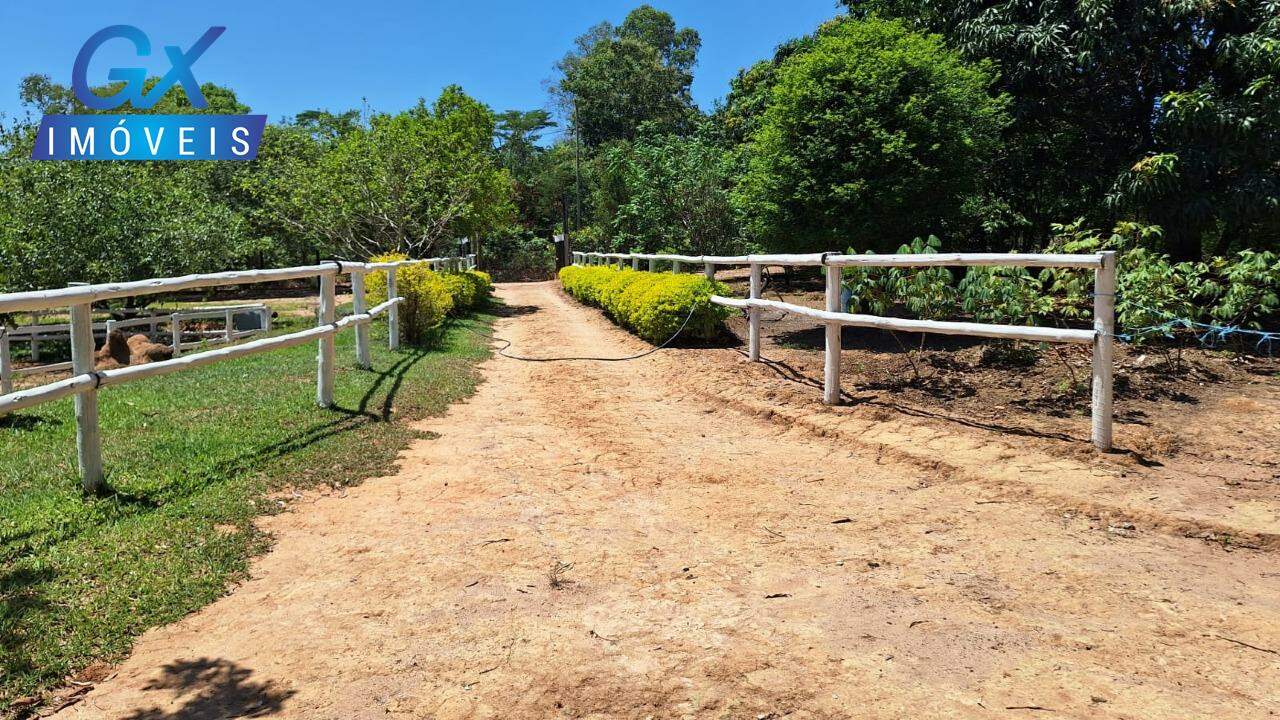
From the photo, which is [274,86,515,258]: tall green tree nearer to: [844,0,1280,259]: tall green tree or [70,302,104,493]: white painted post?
[844,0,1280,259]: tall green tree

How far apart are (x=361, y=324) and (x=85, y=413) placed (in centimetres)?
400

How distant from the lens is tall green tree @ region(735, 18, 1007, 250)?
31.9 ft

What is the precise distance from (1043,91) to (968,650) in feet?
38.3

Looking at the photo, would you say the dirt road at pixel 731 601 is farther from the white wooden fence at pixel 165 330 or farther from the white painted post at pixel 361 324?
the white wooden fence at pixel 165 330

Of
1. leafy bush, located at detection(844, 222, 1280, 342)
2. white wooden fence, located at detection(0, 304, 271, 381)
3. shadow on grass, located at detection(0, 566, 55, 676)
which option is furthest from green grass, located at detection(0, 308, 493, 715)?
white wooden fence, located at detection(0, 304, 271, 381)

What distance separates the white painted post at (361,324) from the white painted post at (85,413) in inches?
150

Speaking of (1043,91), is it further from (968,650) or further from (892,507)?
(968,650)

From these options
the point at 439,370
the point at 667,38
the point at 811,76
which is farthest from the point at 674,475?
the point at 667,38

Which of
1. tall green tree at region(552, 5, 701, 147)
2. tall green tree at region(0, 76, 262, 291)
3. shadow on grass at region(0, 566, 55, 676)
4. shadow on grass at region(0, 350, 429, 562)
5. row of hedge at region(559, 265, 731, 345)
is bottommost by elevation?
shadow on grass at region(0, 566, 55, 676)

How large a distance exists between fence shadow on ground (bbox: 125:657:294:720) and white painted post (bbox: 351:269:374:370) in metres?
5.54

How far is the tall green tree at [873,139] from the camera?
31.9 ft

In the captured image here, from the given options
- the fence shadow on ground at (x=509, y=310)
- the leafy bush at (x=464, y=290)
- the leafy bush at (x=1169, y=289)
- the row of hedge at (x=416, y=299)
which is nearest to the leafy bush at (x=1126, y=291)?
the leafy bush at (x=1169, y=289)

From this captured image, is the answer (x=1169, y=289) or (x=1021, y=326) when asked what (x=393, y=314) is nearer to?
(x=1021, y=326)

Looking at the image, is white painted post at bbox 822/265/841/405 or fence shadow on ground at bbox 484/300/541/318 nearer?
white painted post at bbox 822/265/841/405
